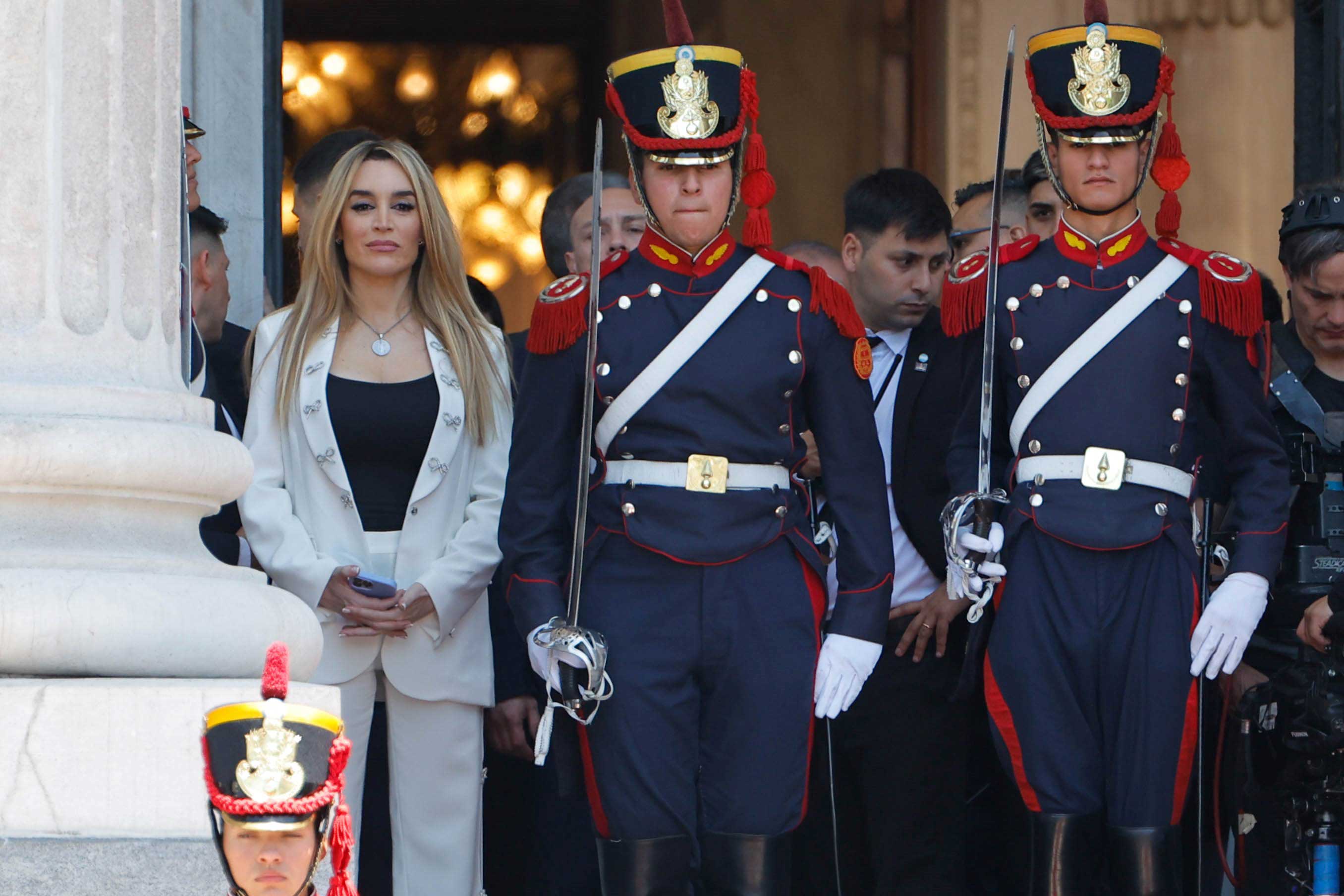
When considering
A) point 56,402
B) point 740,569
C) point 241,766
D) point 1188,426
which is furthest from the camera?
point 1188,426

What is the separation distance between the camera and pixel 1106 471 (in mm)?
4328

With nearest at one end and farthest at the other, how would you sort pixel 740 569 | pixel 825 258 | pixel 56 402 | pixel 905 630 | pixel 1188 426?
pixel 56 402 → pixel 740 569 → pixel 1188 426 → pixel 905 630 → pixel 825 258

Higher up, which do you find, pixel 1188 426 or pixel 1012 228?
pixel 1012 228

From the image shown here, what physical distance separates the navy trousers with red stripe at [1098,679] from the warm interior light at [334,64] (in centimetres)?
792

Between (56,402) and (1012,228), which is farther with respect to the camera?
(1012,228)

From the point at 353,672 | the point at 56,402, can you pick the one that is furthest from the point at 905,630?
the point at 56,402

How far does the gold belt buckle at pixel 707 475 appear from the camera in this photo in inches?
164

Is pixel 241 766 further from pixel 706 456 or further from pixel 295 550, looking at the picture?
pixel 295 550

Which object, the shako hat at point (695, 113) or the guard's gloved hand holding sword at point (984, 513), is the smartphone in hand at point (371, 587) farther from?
the guard's gloved hand holding sword at point (984, 513)

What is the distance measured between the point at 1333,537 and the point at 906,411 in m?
1.01

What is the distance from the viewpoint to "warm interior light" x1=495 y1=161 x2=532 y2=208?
1173cm

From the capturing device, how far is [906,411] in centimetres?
518

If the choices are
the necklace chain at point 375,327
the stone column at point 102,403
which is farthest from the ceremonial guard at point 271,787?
the necklace chain at point 375,327

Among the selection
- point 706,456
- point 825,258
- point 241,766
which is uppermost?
point 825,258
